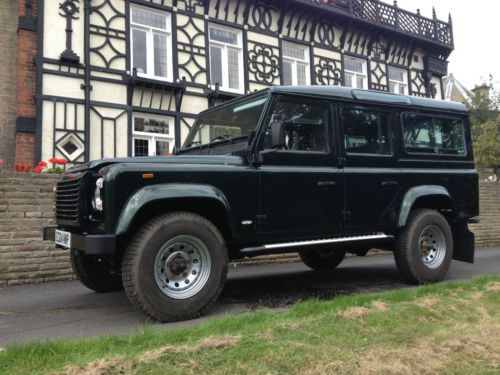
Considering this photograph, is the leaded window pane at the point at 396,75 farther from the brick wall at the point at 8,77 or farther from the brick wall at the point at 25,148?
the brick wall at the point at 25,148

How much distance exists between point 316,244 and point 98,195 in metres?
2.40

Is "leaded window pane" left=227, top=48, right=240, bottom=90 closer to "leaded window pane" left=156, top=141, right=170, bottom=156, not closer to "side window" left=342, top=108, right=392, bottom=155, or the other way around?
"leaded window pane" left=156, top=141, right=170, bottom=156

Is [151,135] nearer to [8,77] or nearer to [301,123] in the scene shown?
[8,77]

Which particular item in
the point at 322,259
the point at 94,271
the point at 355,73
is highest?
the point at 355,73

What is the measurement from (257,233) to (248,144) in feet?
3.10

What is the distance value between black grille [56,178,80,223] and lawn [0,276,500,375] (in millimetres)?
1403

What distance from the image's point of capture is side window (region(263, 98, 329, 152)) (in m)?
5.05

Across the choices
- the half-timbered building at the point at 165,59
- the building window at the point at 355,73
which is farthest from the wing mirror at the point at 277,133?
the building window at the point at 355,73

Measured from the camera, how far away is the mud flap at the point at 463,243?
6.57 m

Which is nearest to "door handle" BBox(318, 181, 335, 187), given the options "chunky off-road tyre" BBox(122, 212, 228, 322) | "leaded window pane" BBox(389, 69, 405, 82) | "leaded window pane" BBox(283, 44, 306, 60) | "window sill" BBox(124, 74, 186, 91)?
"chunky off-road tyre" BBox(122, 212, 228, 322)

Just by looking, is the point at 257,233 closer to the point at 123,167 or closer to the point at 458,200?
the point at 123,167

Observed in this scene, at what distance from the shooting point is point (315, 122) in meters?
5.34

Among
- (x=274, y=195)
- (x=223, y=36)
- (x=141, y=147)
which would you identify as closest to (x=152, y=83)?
(x=141, y=147)

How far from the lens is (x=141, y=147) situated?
39.7 ft
